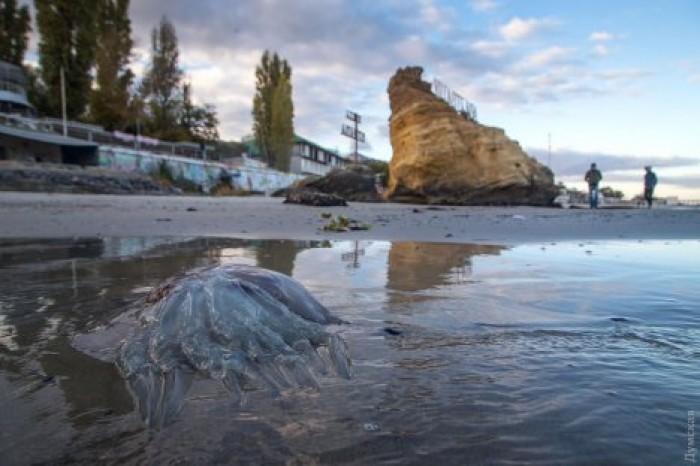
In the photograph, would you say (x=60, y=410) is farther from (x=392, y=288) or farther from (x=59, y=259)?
(x=59, y=259)

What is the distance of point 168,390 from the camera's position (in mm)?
1437

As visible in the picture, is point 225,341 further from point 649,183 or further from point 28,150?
point 28,150

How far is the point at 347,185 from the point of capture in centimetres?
1958

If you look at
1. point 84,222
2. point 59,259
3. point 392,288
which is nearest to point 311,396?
point 392,288

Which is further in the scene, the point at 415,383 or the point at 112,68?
the point at 112,68

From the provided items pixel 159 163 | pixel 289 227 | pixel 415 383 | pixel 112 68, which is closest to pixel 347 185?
pixel 289 227

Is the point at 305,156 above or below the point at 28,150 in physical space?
above

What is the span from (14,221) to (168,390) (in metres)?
7.72

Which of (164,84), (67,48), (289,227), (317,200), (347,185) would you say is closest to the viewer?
(289,227)

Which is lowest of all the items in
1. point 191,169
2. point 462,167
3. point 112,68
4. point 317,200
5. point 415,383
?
point 415,383

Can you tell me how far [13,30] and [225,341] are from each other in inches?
2054

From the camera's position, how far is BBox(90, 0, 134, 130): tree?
4075cm

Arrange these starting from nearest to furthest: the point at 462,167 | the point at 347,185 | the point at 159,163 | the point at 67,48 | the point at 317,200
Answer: the point at 317,200 → the point at 462,167 → the point at 347,185 → the point at 159,163 → the point at 67,48

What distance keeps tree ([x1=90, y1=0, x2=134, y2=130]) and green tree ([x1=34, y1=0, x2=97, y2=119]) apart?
2.76 ft
